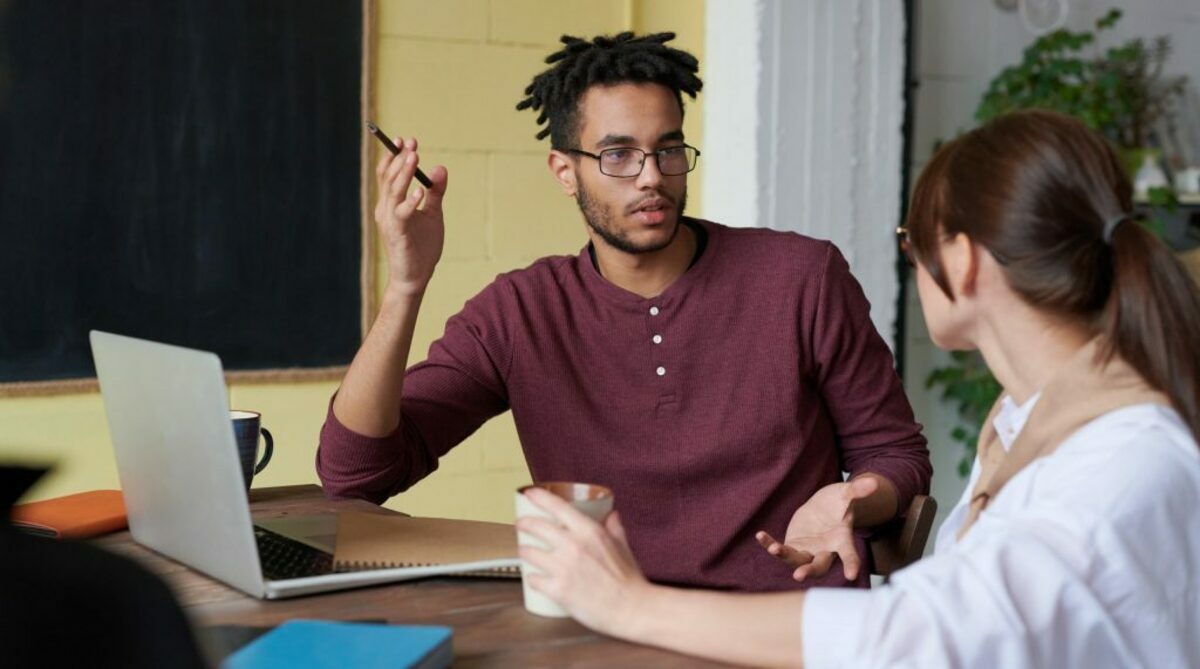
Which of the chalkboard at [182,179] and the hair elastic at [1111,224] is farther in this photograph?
the chalkboard at [182,179]

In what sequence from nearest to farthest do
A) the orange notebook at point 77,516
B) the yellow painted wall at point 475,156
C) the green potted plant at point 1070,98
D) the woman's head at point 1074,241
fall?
the woman's head at point 1074,241
the orange notebook at point 77,516
the yellow painted wall at point 475,156
the green potted plant at point 1070,98

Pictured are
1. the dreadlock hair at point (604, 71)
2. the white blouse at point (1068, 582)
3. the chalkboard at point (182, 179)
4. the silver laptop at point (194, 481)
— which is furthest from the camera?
the chalkboard at point (182, 179)

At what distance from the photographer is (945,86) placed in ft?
10.6

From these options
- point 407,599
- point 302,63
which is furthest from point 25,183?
point 407,599

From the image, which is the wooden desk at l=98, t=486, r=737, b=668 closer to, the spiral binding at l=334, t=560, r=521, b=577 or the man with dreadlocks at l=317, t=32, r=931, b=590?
the spiral binding at l=334, t=560, r=521, b=577

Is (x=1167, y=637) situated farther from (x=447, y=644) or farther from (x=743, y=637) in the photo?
(x=447, y=644)

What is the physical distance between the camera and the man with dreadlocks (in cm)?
184

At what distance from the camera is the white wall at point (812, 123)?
9.37 feet

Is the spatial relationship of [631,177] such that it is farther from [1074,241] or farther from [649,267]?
[1074,241]

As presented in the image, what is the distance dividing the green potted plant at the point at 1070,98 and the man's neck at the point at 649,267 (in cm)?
142

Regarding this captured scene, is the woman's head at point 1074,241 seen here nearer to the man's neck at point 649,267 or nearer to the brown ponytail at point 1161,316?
the brown ponytail at point 1161,316

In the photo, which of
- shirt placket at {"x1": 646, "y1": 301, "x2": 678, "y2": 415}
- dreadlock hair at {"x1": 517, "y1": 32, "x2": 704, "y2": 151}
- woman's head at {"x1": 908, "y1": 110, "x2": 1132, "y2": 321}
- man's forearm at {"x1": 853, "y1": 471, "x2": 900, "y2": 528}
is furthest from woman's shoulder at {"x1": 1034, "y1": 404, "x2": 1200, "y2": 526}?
dreadlock hair at {"x1": 517, "y1": 32, "x2": 704, "y2": 151}

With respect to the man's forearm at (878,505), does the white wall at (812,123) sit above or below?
above

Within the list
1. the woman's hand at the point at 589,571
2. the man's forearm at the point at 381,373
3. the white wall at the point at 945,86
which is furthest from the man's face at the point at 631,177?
the white wall at the point at 945,86
